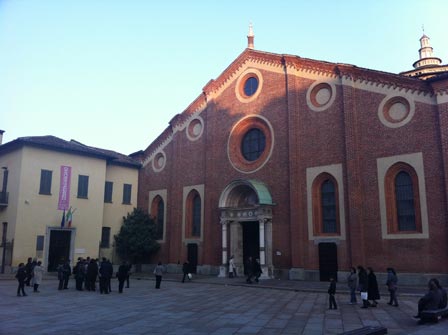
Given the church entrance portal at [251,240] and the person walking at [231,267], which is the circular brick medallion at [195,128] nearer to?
the church entrance portal at [251,240]

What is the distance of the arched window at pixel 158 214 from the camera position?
3297 cm

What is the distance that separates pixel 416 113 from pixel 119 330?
716 inches

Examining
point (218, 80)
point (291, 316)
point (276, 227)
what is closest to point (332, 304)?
point (291, 316)

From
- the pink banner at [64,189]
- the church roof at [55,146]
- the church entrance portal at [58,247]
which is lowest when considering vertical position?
the church entrance portal at [58,247]

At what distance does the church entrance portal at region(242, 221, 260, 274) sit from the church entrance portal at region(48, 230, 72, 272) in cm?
1282

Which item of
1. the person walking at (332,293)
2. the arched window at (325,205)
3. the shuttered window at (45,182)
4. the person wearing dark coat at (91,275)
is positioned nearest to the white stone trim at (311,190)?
the arched window at (325,205)

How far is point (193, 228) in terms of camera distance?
30.9 metres

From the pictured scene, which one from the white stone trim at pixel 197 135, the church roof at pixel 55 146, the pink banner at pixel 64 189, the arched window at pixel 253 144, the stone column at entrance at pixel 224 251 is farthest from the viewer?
the white stone trim at pixel 197 135

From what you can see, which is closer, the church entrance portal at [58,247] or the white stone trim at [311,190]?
the white stone trim at [311,190]

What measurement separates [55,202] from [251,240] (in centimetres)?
1401

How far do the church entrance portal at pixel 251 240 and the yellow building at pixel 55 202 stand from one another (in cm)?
1157

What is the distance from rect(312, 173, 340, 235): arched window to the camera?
23.9 m

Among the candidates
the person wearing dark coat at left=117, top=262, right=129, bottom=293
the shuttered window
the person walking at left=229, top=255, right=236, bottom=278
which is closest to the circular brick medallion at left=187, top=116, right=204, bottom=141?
the person walking at left=229, top=255, right=236, bottom=278

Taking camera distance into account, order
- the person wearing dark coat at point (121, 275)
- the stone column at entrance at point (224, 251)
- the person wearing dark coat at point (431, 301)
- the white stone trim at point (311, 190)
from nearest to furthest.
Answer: the person wearing dark coat at point (431, 301) < the person wearing dark coat at point (121, 275) < the white stone trim at point (311, 190) < the stone column at entrance at point (224, 251)
